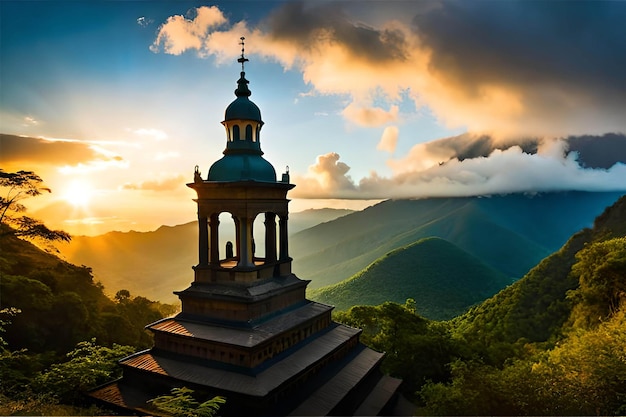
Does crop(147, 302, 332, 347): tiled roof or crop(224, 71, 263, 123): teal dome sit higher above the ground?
crop(224, 71, 263, 123): teal dome

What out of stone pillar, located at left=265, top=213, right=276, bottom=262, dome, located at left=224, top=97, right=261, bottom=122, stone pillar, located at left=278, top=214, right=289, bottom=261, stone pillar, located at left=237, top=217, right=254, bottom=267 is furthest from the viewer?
stone pillar, located at left=278, top=214, right=289, bottom=261

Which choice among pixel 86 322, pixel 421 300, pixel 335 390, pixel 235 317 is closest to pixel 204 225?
pixel 235 317

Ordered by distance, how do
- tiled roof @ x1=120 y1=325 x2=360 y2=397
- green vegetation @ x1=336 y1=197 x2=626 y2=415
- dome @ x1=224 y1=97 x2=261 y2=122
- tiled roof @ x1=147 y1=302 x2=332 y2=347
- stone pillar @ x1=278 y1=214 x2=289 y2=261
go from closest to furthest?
tiled roof @ x1=120 y1=325 x2=360 y2=397
green vegetation @ x1=336 y1=197 x2=626 y2=415
tiled roof @ x1=147 y1=302 x2=332 y2=347
dome @ x1=224 y1=97 x2=261 y2=122
stone pillar @ x1=278 y1=214 x2=289 y2=261

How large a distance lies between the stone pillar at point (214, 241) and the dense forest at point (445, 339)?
6.06 metres

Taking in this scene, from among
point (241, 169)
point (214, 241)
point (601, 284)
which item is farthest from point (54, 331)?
point (601, 284)

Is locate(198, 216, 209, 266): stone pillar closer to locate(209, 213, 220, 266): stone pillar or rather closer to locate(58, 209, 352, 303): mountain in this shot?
locate(209, 213, 220, 266): stone pillar

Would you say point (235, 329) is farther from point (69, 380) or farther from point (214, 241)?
point (69, 380)

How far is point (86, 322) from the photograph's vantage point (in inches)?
896

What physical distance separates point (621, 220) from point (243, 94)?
45.1 meters

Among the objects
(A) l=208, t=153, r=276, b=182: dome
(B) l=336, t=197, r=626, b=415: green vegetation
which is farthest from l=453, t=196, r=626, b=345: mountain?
(A) l=208, t=153, r=276, b=182: dome

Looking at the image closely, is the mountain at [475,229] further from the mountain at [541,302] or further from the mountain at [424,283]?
the mountain at [541,302]

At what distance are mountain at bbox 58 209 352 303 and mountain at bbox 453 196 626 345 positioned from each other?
301 feet

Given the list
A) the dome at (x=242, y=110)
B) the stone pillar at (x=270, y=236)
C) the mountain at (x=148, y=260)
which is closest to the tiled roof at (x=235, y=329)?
the stone pillar at (x=270, y=236)

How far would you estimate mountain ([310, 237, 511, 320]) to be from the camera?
225ft
